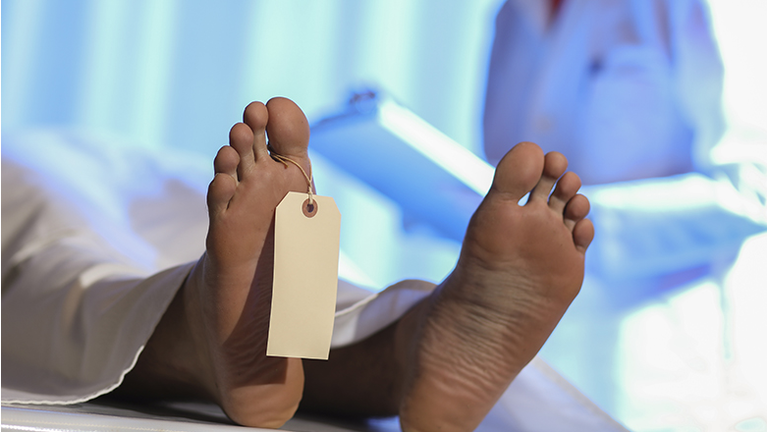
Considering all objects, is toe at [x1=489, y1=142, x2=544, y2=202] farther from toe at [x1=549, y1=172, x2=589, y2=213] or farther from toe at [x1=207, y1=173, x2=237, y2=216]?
toe at [x1=207, y1=173, x2=237, y2=216]

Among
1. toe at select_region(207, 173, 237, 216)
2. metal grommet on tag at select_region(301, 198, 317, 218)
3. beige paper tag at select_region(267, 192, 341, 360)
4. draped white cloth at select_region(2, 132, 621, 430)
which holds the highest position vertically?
toe at select_region(207, 173, 237, 216)

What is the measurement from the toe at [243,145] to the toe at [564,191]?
255 millimetres

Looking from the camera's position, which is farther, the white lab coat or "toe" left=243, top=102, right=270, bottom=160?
the white lab coat

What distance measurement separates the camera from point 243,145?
1.48ft

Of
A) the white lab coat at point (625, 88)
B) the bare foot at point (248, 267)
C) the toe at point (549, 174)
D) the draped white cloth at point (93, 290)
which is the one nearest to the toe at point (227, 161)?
the bare foot at point (248, 267)

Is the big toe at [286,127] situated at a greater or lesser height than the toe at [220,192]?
greater

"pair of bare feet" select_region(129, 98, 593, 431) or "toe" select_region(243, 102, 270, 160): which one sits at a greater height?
"toe" select_region(243, 102, 270, 160)

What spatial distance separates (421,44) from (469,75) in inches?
9.4

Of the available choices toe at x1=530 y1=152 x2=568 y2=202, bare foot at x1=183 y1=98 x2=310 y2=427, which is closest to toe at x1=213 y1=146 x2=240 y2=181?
bare foot at x1=183 y1=98 x2=310 y2=427

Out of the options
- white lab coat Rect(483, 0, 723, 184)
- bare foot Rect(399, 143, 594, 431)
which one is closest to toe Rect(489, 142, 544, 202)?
bare foot Rect(399, 143, 594, 431)

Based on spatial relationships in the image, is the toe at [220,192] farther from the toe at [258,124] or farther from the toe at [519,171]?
the toe at [519,171]

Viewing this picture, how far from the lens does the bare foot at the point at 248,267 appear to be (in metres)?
0.45

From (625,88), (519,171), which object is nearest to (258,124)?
(519,171)

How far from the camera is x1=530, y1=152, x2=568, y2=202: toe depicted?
51 centimetres
